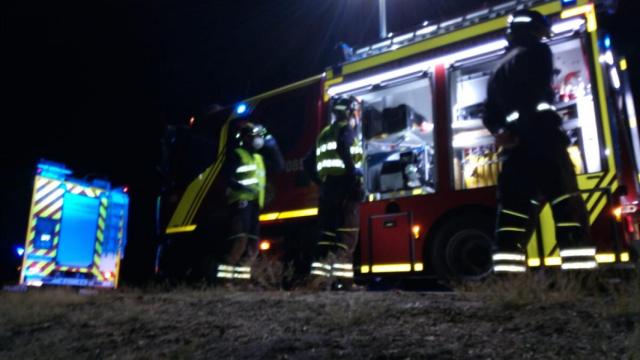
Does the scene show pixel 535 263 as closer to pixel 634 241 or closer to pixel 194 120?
pixel 634 241

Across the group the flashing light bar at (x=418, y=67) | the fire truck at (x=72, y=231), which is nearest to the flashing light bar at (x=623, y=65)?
the flashing light bar at (x=418, y=67)

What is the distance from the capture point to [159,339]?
332 centimetres

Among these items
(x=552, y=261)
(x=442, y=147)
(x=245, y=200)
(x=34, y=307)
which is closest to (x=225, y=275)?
(x=245, y=200)

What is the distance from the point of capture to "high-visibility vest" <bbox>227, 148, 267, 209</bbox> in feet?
22.4

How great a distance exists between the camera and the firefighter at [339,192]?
622cm

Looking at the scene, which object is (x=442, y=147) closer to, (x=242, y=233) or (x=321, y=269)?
(x=321, y=269)

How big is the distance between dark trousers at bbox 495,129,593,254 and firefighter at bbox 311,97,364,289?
185cm

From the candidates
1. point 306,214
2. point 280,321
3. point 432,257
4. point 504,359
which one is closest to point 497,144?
point 432,257

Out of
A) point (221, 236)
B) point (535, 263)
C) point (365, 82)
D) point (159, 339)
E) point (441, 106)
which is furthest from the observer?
point (221, 236)

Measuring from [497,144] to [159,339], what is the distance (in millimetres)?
4430

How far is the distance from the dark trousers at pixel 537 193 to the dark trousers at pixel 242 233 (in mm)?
2960

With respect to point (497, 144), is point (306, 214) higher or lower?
lower

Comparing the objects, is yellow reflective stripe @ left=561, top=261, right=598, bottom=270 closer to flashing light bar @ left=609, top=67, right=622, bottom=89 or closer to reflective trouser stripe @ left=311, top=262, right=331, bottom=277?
reflective trouser stripe @ left=311, top=262, right=331, bottom=277

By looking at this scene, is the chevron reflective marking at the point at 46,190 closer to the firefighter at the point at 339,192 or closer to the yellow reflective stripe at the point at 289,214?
the yellow reflective stripe at the point at 289,214
